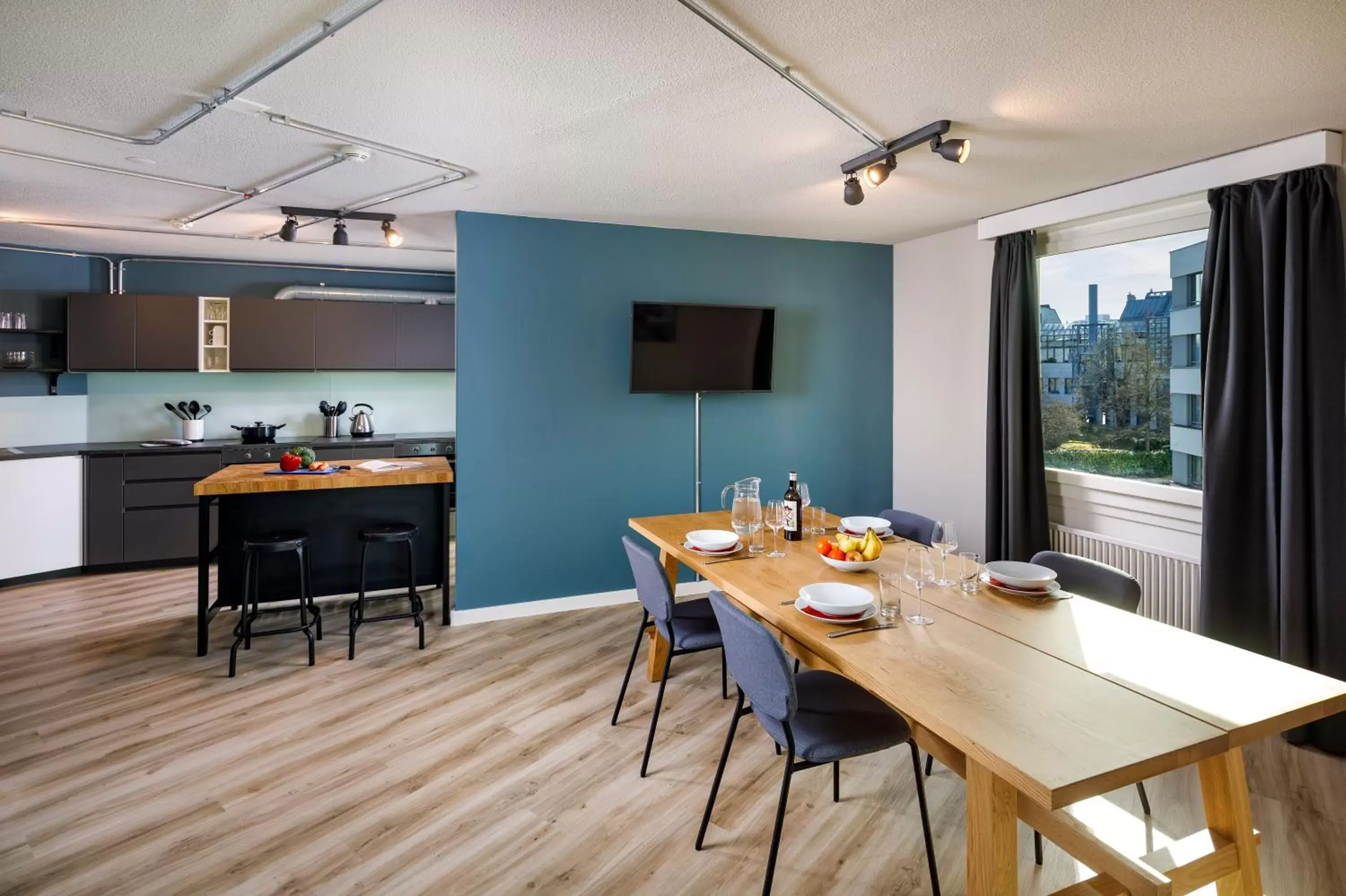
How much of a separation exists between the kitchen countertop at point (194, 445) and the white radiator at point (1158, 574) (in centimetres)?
522

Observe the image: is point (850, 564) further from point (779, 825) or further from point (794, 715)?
point (779, 825)

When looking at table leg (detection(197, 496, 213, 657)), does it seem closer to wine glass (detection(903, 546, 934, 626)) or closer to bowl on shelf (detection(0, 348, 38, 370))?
bowl on shelf (detection(0, 348, 38, 370))

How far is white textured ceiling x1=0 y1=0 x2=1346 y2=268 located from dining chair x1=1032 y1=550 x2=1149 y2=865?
171cm

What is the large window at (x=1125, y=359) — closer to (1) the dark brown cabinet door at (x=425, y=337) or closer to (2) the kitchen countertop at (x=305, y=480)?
(2) the kitchen countertop at (x=305, y=480)

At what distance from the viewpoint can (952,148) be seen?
2.75 metres

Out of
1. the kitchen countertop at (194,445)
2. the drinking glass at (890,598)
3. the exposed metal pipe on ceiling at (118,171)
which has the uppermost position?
the exposed metal pipe on ceiling at (118,171)

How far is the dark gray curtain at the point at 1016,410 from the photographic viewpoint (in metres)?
4.19

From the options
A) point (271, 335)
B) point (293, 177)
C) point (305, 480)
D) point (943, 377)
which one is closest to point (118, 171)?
point (293, 177)

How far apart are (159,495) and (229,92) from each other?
422 centimetres

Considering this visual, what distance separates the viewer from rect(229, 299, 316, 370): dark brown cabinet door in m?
6.02

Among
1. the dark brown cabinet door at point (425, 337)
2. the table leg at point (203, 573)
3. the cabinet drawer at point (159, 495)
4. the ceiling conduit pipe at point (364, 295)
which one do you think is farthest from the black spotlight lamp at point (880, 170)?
the cabinet drawer at point (159, 495)

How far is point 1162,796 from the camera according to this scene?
8.35 ft

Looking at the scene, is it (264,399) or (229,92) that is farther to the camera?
(264,399)

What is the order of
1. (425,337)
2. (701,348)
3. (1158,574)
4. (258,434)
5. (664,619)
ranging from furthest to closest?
(425,337) → (258,434) → (701,348) → (1158,574) → (664,619)
